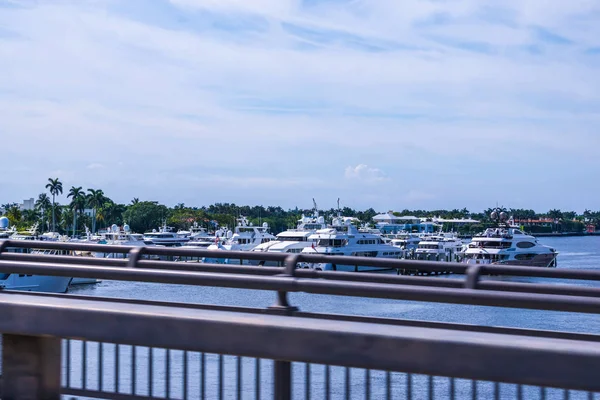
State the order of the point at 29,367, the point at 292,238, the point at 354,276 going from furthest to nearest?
the point at 292,238 → the point at 354,276 → the point at 29,367

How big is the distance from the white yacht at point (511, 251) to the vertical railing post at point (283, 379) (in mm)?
88120

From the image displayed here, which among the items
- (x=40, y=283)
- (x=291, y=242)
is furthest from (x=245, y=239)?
(x=40, y=283)

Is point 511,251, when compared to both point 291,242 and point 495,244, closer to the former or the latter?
point 495,244

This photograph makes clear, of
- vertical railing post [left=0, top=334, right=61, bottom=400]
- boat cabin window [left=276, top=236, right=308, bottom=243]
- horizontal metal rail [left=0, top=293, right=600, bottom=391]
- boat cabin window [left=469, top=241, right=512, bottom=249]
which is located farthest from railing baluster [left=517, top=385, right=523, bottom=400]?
boat cabin window [left=469, top=241, right=512, bottom=249]

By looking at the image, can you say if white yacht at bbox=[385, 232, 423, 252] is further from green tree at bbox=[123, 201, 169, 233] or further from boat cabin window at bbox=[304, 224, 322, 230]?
green tree at bbox=[123, 201, 169, 233]

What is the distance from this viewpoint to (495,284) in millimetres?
5242

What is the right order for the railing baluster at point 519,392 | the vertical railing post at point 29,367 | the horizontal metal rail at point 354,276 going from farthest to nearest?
the horizontal metal rail at point 354,276 → the vertical railing post at point 29,367 → the railing baluster at point 519,392

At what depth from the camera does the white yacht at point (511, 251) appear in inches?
3583

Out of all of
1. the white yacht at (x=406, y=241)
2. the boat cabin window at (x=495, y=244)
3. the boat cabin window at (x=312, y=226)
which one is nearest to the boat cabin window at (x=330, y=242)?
the boat cabin window at (x=312, y=226)

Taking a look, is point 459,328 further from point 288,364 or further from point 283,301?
point 283,301

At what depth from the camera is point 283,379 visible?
432 centimetres

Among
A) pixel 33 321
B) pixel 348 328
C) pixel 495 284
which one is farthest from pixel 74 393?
pixel 495 284

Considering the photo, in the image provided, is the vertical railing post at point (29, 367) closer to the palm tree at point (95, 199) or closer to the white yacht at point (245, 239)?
the white yacht at point (245, 239)

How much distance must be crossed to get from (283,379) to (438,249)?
98932 millimetres
